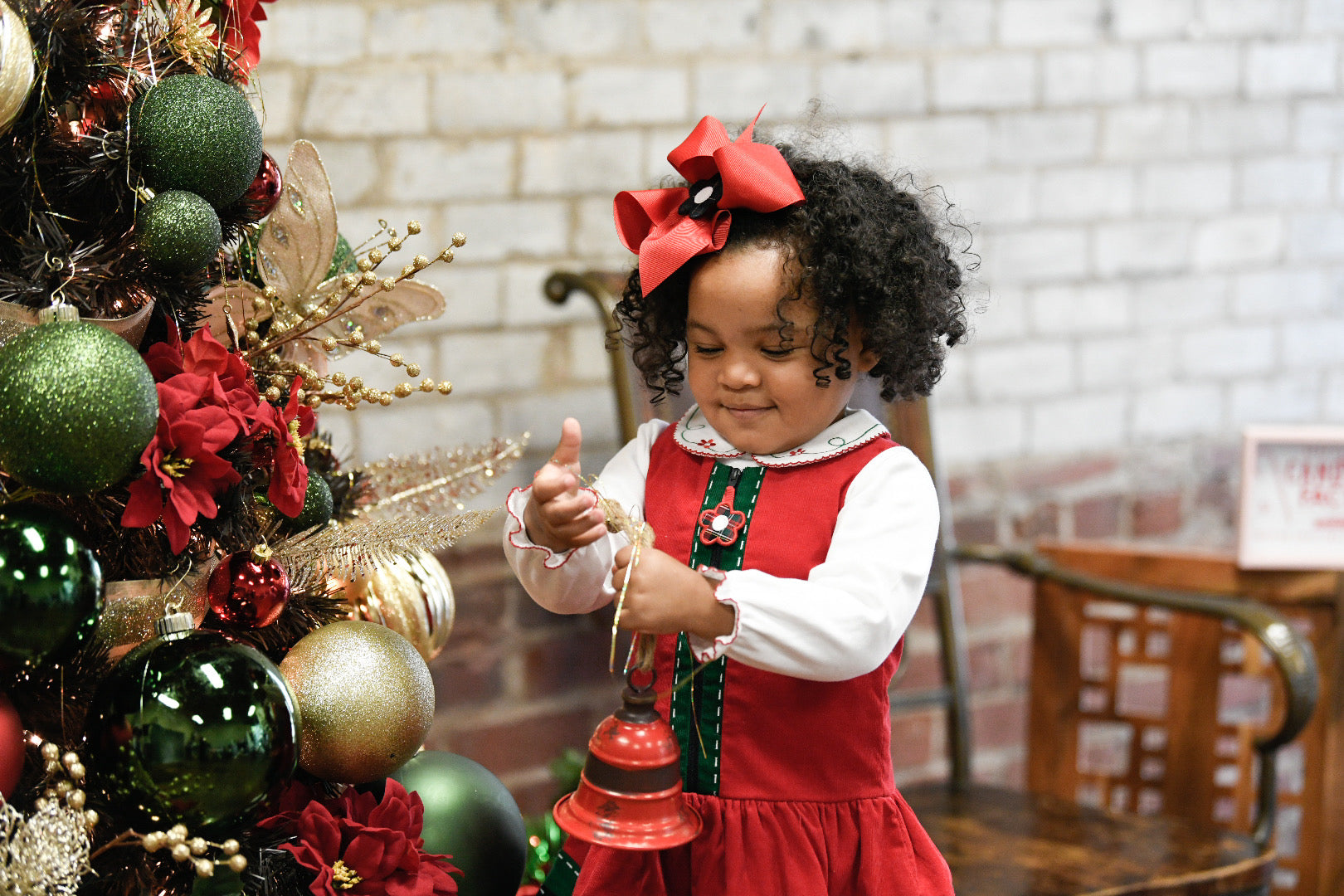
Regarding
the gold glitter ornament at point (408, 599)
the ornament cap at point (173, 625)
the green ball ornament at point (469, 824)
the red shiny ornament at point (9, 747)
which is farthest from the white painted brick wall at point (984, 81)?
the red shiny ornament at point (9, 747)

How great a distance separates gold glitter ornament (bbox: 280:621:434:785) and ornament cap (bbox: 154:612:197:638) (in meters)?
0.08

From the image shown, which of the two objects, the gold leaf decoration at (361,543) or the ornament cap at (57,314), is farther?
the gold leaf decoration at (361,543)

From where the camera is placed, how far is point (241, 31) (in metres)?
0.93

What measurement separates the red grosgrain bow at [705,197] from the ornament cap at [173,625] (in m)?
0.38

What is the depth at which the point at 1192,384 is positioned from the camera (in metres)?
2.15

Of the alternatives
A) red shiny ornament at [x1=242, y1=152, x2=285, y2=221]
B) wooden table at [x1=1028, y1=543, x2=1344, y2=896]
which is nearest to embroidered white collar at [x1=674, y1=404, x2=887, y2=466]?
red shiny ornament at [x1=242, y1=152, x2=285, y2=221]

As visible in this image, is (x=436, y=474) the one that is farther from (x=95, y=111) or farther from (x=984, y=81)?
(x=984, y=81)

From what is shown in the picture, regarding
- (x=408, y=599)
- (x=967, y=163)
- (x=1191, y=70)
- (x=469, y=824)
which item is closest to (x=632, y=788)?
(x=469, y=824)

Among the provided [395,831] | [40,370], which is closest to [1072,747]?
[395,831]

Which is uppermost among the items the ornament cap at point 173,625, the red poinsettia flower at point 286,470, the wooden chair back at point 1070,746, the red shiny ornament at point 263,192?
the red shiny ornament at point 263,192

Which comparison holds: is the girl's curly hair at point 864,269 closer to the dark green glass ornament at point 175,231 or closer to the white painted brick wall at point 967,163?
the dark green glass ornament at point 175,231

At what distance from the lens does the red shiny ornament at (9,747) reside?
0.68 metres

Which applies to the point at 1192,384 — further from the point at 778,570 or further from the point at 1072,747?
the point at 778,570

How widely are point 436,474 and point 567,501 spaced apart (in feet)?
1.25
